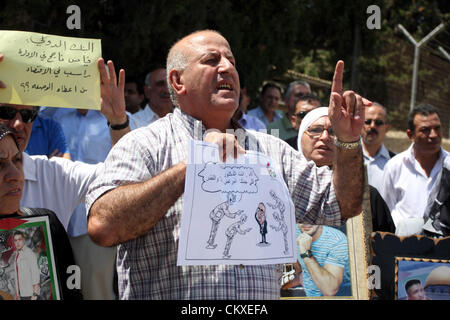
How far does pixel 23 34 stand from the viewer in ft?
9.71

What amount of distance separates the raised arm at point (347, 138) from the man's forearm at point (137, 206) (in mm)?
661

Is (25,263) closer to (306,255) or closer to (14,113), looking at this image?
(14,113)

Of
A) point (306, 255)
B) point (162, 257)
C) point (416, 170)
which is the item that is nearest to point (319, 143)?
point (306, 255)

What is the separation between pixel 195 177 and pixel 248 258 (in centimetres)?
35

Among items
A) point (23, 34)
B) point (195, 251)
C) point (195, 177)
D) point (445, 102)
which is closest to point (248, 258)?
point (195, 251)

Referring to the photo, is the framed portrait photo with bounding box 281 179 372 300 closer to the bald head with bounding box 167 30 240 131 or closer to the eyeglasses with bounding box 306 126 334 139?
the eyeglasses with bounding box 306 126 334 139

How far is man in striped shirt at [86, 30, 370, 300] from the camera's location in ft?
6.88

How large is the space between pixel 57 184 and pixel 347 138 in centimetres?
164

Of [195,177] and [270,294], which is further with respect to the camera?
[270,294]

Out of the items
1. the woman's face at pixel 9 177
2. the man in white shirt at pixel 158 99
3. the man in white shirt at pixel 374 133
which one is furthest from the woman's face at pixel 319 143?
the man in white shirt at pixel 158 99

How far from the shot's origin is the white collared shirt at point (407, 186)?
14.9 feet

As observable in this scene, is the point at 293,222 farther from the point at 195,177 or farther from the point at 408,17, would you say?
the point at 408,17

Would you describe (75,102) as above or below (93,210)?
above

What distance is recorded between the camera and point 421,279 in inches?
126
